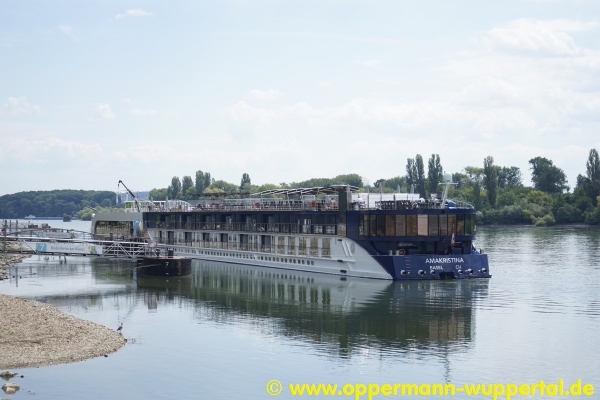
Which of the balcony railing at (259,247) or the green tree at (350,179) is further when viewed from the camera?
the green tree at (350,179)

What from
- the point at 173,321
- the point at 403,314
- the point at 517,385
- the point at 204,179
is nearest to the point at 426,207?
the point at 403,314

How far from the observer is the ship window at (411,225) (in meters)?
53.8

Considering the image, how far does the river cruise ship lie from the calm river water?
1.73 meters

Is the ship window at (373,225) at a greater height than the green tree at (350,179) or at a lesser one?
lesser

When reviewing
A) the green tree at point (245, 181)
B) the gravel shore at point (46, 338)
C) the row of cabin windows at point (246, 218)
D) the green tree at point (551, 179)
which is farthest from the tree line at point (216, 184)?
the gravel shore at point (46, 338)

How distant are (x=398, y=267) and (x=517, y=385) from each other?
25.6 metres

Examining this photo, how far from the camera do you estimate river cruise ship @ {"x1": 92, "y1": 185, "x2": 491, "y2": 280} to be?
177 feet

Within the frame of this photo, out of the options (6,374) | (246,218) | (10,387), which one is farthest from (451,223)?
(10,387)

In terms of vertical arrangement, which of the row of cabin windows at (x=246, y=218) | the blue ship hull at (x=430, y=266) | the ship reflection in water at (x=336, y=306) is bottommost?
the ship reflection in water at (x=336, y=306)

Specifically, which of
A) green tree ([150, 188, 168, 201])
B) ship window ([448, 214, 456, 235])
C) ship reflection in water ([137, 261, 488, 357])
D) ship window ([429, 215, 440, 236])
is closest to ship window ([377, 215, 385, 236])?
ship window ([429, 215, 440, 236])

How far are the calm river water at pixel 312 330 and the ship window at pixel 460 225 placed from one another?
157 inches

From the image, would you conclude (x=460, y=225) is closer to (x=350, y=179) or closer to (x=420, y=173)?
(x=420, y=173)

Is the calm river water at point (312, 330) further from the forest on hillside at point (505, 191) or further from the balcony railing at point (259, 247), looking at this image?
the forest on hillside at point (505, 191)

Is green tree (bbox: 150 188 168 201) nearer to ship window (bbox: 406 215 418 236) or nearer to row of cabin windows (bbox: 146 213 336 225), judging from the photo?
row of cabin windows (bbox: 146 213 336 225)
